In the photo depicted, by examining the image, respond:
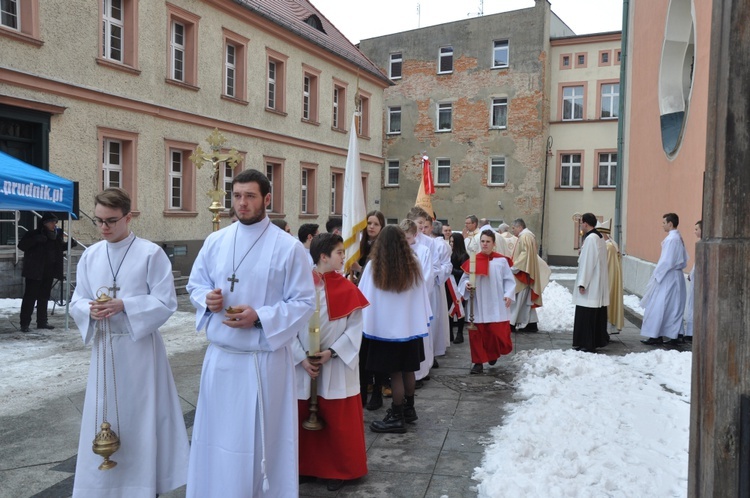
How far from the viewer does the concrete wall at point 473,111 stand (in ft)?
112

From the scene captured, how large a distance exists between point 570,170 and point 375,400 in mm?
30869

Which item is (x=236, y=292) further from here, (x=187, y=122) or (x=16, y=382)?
(x=187, y=122)

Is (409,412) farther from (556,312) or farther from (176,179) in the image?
(176,179)

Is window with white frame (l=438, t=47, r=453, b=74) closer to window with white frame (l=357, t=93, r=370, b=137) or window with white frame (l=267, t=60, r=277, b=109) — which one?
window with white frame (l=357, t=93, r=370, b=137)

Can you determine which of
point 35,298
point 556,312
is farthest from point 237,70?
point 556,312

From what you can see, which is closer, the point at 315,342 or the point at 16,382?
the point at 315,342

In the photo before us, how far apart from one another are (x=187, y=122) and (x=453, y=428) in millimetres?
15480

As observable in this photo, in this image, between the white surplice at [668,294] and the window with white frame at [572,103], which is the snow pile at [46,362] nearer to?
the white surplice at [668,294]

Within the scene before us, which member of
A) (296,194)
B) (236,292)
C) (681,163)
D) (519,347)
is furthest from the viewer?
(296,194)

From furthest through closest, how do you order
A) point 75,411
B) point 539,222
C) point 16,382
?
1. point 539,222
2. point 16,382
3. point 75,411

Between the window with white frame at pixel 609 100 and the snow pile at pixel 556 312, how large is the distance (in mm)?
20050

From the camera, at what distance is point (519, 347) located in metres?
9.84

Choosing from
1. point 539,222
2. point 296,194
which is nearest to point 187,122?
point 296,194

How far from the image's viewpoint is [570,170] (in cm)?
3494
